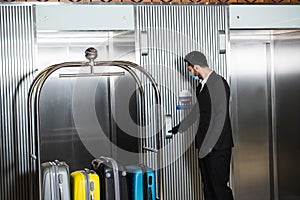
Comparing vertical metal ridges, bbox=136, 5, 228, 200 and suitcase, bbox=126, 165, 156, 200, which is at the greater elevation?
vertical metal ridges, bbox=136, 5, 228, 200

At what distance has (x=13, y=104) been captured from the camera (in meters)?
5.80

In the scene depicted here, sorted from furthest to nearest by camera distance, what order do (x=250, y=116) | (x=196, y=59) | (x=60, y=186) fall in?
(x=250, y=116), (x=196, y=59), (x=60, y=186)

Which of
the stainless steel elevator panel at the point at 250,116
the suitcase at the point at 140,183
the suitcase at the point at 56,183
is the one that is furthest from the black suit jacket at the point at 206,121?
the suitcase at the point at 56,183

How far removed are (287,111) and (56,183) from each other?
10.5 feet

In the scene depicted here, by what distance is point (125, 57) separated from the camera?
6305 mm

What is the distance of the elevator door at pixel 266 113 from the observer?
6.80m

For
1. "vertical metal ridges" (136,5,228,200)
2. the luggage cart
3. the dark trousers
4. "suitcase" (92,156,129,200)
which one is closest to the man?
the dark trousers

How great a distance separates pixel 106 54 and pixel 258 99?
1752mm

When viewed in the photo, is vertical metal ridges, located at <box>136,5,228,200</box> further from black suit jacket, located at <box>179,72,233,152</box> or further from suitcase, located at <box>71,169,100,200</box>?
suitcase, located at <box>71,169,100,200</box>

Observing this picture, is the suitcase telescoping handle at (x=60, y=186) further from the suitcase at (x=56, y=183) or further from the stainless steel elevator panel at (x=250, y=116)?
the stainless steel elevator panel at (x=250, y=116)

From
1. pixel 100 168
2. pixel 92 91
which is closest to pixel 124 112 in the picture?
pixel 92 91

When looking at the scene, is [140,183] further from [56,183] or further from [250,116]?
[250,116]

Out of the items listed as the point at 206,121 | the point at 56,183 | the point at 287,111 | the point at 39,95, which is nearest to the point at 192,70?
the point at 206,121

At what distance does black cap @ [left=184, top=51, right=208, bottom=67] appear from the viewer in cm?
626
